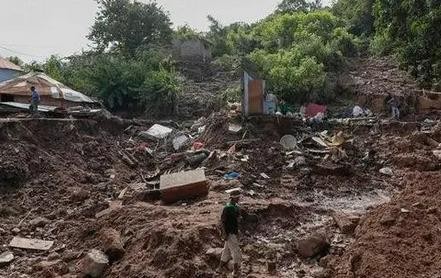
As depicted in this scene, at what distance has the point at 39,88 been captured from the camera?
18359 millimetres

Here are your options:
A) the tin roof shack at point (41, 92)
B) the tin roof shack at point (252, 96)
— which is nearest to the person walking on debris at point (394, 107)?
the tin roof shack at point (252, 96)

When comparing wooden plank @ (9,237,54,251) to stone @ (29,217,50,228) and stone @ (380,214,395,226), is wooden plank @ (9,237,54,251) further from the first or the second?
stone @ (380,214,395,226)

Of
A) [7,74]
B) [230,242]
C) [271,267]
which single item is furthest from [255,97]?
[7,74]

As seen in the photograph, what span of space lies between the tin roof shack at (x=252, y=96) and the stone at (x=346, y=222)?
6.44m

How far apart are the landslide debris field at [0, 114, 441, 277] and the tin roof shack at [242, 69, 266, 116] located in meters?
0.58

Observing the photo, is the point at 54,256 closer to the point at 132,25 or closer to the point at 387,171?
the point at 387,171

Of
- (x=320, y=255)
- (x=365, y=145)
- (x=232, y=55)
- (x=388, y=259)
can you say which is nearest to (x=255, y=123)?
(x=365, y=145)

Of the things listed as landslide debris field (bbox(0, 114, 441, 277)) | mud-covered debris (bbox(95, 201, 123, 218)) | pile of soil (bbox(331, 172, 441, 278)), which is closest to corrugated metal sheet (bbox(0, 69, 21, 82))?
landslide debris field (bbox(0, 114, 441, 277))

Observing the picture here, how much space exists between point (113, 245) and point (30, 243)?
6.42 feet

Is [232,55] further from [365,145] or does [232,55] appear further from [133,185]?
[133,185]

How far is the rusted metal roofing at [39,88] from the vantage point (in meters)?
17.9

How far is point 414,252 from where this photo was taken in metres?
6.55

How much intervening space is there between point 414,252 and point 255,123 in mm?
8454

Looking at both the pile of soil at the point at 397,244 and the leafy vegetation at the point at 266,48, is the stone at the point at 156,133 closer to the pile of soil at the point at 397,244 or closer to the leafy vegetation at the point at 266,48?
the leafy vegetation at the point at 266,48
